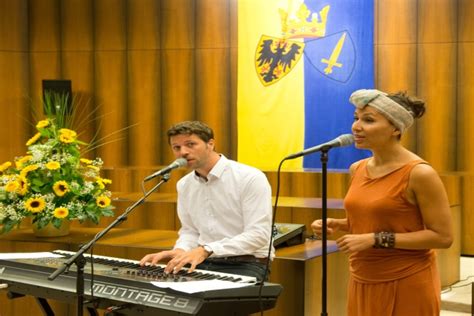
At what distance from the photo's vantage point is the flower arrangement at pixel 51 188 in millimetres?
3727

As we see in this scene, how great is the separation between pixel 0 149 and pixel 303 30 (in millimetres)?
3599

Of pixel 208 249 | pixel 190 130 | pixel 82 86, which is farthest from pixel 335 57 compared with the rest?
pixel 208 249

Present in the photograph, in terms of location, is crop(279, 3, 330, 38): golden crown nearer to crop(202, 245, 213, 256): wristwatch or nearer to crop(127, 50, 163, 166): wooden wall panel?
crop(127, 50, 163, 166): wooden wall panel

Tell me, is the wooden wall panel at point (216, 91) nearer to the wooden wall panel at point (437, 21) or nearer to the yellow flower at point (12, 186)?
the wooden wall panel at point (437, 21)

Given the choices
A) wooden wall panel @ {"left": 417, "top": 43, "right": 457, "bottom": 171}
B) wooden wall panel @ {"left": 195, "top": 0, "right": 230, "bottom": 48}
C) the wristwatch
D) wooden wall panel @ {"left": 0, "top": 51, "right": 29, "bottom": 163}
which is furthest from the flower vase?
wooden wall panel @ {"left": 0, "top": 51, "right": 29, "bottom": 163}

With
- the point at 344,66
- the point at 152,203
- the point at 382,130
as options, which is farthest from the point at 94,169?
the point at 344,66

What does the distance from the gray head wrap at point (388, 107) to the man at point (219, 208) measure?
0.80 m

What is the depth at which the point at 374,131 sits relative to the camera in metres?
2.24

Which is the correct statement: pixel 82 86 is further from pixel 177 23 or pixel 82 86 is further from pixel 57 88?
Result: pixel 177 23

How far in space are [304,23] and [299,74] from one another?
48cm

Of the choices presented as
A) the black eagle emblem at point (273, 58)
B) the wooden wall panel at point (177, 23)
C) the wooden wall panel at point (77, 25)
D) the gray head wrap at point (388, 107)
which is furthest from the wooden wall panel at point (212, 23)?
the gray head wrap at point (388, 107)

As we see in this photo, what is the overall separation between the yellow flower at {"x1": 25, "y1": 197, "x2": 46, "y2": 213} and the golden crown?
3.89m

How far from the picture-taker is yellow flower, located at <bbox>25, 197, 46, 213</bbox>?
3697mm

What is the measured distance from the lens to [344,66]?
6.73m
